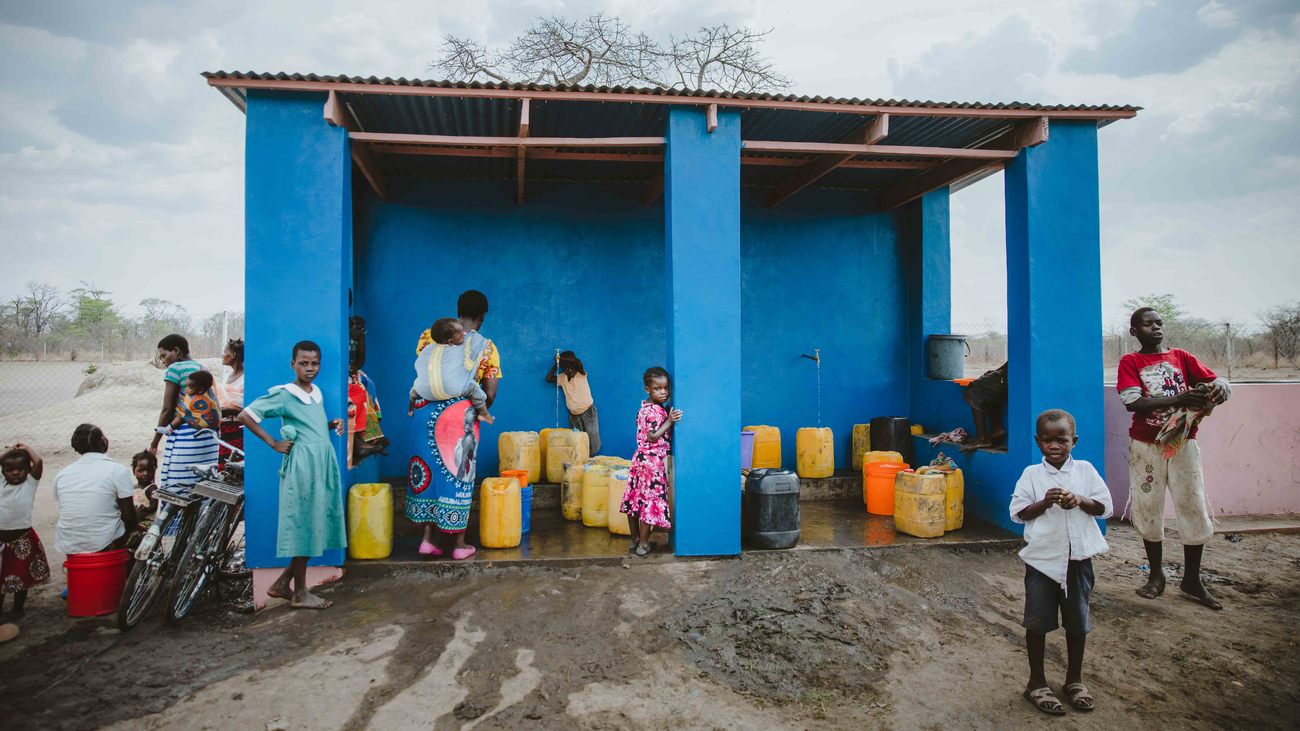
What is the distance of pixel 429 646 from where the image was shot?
153 inches

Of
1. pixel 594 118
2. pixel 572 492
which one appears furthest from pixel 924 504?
pixel 594 118

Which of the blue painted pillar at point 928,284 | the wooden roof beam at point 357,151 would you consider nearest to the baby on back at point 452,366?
the wooden roof beam at point 357,151

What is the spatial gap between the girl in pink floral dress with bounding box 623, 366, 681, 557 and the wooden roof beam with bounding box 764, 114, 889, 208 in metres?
2.70

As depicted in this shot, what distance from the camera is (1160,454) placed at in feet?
15.2

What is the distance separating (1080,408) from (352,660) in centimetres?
590

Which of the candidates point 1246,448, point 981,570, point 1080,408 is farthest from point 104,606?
point 1246,448

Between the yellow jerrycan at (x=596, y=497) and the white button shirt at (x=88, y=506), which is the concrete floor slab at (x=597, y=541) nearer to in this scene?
the yellow jerrycan at (x=596, y=497)

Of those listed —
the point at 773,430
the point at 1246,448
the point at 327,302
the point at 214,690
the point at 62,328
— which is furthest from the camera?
the point at 62,328

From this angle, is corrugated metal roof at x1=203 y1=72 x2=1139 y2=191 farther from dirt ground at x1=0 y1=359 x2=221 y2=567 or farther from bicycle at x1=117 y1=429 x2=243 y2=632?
dirt ground at x1=0 y1=359 x2=221 y2=567

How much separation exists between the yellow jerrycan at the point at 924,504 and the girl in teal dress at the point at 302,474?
4.60 m

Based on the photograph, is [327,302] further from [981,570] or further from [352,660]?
[981,570]

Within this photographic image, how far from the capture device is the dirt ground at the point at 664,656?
321 centimetres

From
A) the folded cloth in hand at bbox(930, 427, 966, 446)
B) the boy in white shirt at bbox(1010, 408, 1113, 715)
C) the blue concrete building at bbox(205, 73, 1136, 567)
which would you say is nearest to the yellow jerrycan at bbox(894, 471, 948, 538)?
the blue concrete building at bbox(205, 73, 1136, 567)

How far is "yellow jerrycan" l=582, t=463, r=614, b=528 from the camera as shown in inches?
235
